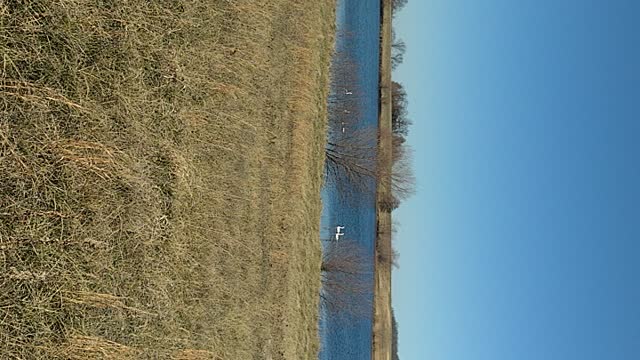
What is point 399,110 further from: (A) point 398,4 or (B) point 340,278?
(B) point 340,278

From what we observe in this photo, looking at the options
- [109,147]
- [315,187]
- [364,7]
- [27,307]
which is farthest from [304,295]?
[364,7]

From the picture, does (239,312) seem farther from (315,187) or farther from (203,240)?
(315,187)

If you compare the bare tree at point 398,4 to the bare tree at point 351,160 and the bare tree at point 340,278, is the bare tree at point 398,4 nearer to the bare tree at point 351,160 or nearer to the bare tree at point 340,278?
the bare tree at point 351,160

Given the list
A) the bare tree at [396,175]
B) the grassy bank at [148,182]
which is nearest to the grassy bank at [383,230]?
the bare tree at [396,175]

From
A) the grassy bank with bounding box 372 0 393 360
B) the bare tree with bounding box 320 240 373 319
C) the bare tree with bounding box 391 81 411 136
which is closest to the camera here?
the bare tree with bounding box 320 240 373 319

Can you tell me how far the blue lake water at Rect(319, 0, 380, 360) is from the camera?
19.0 meters

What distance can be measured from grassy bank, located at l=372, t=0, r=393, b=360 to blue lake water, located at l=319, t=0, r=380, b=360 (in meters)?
0.34

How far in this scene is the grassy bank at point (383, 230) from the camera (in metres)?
24.5

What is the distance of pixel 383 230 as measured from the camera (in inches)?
1041

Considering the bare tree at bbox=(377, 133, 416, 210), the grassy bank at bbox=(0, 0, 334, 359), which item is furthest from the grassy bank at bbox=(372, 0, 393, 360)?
the grassy bank at bbox=(0, 0, 334, 359)

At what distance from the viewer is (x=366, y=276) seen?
2386 cm

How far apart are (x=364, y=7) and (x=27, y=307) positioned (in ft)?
78.3

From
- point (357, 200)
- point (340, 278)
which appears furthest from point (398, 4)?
point (340, 278)

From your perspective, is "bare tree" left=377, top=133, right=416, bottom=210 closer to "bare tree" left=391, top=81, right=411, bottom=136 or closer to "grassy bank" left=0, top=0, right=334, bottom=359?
"bare tree" left=391, top=81, right=411, bottom=136
